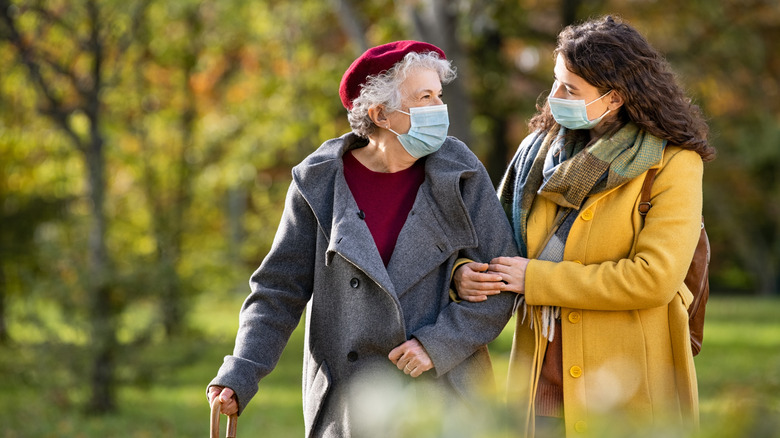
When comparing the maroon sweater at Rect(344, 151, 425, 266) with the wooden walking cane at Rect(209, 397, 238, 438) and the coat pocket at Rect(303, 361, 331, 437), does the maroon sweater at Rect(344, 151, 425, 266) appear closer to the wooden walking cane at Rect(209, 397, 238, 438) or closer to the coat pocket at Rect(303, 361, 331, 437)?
the coat pocket at Rect(303, 361, 331, 437)

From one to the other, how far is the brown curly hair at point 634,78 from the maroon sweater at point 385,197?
622 millimetres

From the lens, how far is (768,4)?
46.6ft

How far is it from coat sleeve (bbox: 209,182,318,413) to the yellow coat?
0.74 meters

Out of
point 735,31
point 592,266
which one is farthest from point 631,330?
point 735,31

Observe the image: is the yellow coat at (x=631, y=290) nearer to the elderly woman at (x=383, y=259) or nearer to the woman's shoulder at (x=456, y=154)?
the elderly woman at (x=383, y=259)

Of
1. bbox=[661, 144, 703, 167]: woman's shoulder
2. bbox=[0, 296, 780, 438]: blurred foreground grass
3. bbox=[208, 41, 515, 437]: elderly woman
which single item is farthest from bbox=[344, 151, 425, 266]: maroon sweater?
bbox=[0, 296, 780, 438]: blurred foreground grass

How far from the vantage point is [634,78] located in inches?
114

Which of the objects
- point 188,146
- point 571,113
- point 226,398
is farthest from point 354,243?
point 188,146

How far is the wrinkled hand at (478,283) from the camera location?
289cm

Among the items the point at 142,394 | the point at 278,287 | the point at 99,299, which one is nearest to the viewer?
the point at 278,287

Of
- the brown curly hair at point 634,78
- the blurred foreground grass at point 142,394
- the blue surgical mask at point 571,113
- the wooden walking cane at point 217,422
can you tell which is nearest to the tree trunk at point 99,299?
the blurred foreground grass at point 142,394

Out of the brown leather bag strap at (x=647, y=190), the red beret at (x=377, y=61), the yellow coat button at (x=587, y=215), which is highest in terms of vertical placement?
the red beret at (x=377, y=61)

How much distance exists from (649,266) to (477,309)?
0.53 m

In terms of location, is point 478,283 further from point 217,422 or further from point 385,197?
point 217,422
